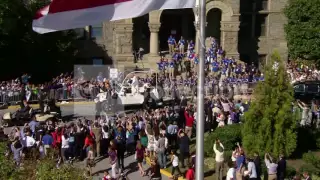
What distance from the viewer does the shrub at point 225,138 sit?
69.6 ft

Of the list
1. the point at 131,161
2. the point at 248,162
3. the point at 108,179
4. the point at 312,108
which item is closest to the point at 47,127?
the point at 131,161

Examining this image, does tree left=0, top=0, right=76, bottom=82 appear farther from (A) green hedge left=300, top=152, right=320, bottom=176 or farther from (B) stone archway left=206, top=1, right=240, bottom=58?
(A) green hedge left=300, top=152, right=320, bottom=176

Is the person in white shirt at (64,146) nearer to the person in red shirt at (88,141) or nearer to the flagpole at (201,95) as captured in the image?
the person in red shirt at (88,141)

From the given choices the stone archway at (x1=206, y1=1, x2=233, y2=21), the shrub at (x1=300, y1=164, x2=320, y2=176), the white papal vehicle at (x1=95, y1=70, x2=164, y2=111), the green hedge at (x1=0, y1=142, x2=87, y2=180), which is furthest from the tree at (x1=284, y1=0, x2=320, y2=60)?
the green hedge at (x1=0, y1=142, x2=87, y2=180)

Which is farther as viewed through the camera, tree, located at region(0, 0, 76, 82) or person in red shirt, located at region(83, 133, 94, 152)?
tree, located at region(0, 0, 76, 82)

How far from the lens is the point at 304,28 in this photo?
32062 mm

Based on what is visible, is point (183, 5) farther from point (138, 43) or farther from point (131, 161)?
point (138, 43)

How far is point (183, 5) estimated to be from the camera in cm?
938

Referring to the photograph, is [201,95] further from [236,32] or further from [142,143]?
[236,32]

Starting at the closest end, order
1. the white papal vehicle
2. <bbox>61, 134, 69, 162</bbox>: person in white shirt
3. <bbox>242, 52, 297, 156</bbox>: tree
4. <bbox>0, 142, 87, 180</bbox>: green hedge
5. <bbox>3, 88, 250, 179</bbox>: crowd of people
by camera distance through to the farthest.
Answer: <bbox>0, 142, 87, 180</bbox>: green hedge < <bbox>3, 88, 250, 179</bbox>: crowd of people < <bbox>242, 52, 297, 156</bbox>: tree < <bbox>61, 134, 69, 162</bbox>: person in white shirt < the white papal vehicle

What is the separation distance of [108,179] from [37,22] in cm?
716

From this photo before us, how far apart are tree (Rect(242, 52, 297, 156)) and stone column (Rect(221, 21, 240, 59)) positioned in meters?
20.4

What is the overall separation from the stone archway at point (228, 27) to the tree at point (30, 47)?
1052cm

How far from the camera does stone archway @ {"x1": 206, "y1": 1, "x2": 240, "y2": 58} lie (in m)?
39.6
